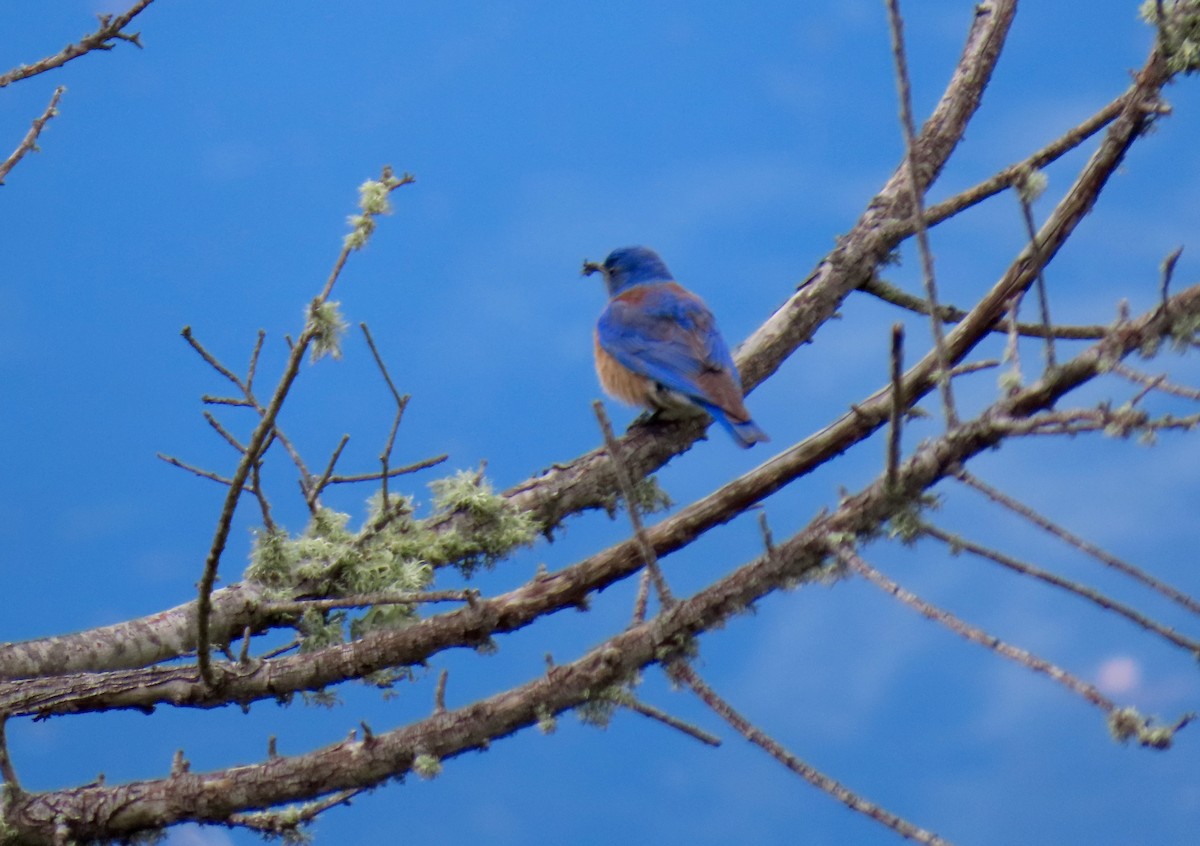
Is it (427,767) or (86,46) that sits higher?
(86,46)

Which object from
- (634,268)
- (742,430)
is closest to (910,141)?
(742,430)

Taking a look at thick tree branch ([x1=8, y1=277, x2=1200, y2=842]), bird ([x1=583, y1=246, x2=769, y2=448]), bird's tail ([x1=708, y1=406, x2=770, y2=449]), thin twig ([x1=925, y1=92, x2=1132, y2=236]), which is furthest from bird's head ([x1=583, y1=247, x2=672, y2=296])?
thick tree branch ([x1=8, y1=277, x2=1200, y2=842])

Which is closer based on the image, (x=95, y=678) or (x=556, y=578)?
(x=556, y=578)

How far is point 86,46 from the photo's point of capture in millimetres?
4273

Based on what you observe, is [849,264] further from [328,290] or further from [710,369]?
[328,290]

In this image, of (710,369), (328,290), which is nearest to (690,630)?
(328,290)

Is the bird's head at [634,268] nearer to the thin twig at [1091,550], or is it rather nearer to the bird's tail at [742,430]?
the bird's tail at [742,430]

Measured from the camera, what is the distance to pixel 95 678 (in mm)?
3973

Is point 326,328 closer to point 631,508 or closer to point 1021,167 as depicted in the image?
point 631,508

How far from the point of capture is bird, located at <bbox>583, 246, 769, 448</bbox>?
4.67m

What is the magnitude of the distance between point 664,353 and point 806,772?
2713mm

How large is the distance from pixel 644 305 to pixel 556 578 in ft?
7.11

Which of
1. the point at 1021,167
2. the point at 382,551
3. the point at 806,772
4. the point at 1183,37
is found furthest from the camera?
the point at 1021,167

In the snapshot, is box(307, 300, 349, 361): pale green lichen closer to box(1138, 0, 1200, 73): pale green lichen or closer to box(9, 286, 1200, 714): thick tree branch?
box(9, 286, 1200, 714): thick tree branch
